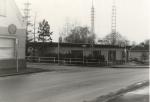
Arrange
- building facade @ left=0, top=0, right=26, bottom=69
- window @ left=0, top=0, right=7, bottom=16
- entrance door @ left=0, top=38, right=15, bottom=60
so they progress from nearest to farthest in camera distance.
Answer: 1. window @ left=0, top=0, right=7, bottom=16
2. building facade @ left=0, top=0, right=26, bottom=69
3. entrance door @ left=0, top=38, right=15, bottom=60

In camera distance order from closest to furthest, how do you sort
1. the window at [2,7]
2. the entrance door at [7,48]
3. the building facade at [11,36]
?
the window at [2,7]
the building facade at [11,36]
the entrance door at [7,48]

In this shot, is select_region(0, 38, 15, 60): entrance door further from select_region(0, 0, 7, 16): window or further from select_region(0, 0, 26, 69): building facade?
select_region(0, 0, 7, 16): window

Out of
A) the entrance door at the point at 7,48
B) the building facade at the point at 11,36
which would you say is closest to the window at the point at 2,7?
the building facade at the point at 11,36

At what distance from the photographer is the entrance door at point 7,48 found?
29.5 meters

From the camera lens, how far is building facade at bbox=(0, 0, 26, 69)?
2914 centimetres

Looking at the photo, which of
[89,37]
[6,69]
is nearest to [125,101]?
[6,69]

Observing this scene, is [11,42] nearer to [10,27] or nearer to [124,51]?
[10,27]

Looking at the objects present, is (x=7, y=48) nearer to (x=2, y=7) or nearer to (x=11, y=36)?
(x=11, y=36)

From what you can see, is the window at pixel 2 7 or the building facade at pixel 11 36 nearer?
the window at pixel 2 7

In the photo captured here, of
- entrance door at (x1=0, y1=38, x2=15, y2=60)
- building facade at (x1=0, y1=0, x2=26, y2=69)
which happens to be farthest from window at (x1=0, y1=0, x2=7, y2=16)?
entrance door at (x1=0, y1=38, x2=15, y2=60)

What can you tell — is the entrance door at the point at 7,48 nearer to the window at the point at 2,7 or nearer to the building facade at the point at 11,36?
the building facade at the point at 11,36

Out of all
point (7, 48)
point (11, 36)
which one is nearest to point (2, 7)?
point (11, 36)

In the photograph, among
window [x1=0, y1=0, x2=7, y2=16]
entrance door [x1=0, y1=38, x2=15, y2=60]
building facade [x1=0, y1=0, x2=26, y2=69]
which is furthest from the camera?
entrance door [x1=0, y1=38, x2=15, y2=60]

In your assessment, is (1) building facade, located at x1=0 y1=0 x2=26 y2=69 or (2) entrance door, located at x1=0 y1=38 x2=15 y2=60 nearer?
(1) building facade, located at x1=0 y1=0 x2=26 y2=69
